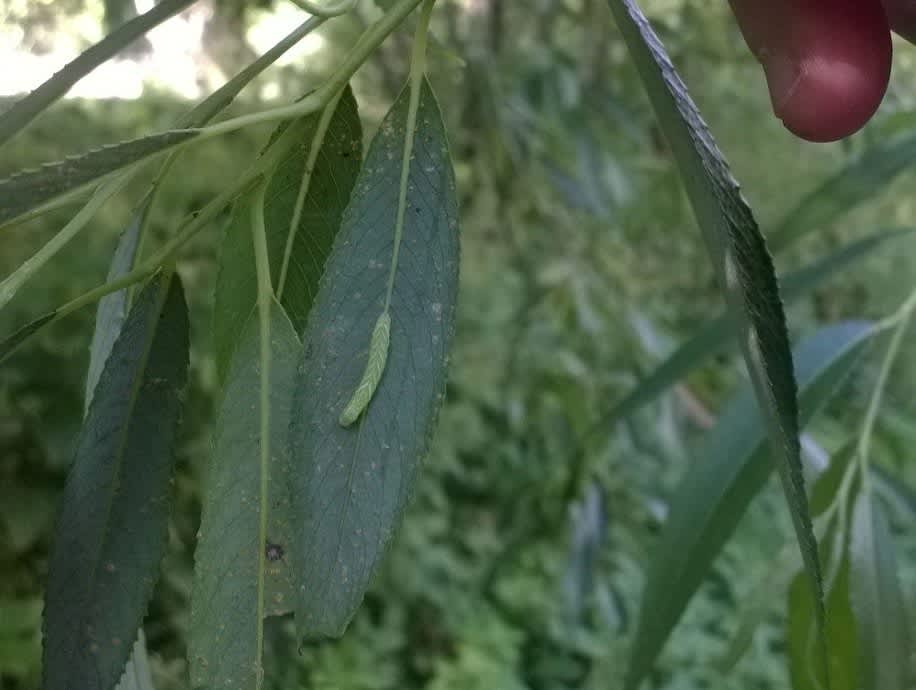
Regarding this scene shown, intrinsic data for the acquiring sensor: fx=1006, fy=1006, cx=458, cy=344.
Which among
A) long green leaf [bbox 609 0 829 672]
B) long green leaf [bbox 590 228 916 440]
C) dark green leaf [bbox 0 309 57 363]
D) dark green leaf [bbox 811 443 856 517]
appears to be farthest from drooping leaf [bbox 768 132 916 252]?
dark green leaf [bbox 0 309 57 363]

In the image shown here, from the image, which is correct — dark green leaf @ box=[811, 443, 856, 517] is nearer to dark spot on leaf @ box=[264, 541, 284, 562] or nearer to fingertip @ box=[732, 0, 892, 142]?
fingertip @ box=[732, 0, 892, 142]

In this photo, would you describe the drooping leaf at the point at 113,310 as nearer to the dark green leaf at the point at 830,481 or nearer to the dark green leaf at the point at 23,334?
the dark green leaf at the point at 23,334

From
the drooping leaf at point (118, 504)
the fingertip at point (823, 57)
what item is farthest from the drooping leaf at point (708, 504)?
the drooping leaf at point (118, 504)

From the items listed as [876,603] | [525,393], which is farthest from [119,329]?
[525,393]

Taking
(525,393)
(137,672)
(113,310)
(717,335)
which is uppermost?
(525,393)

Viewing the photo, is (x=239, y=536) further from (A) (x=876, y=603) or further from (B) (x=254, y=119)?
(A) (x=876, y=603)
